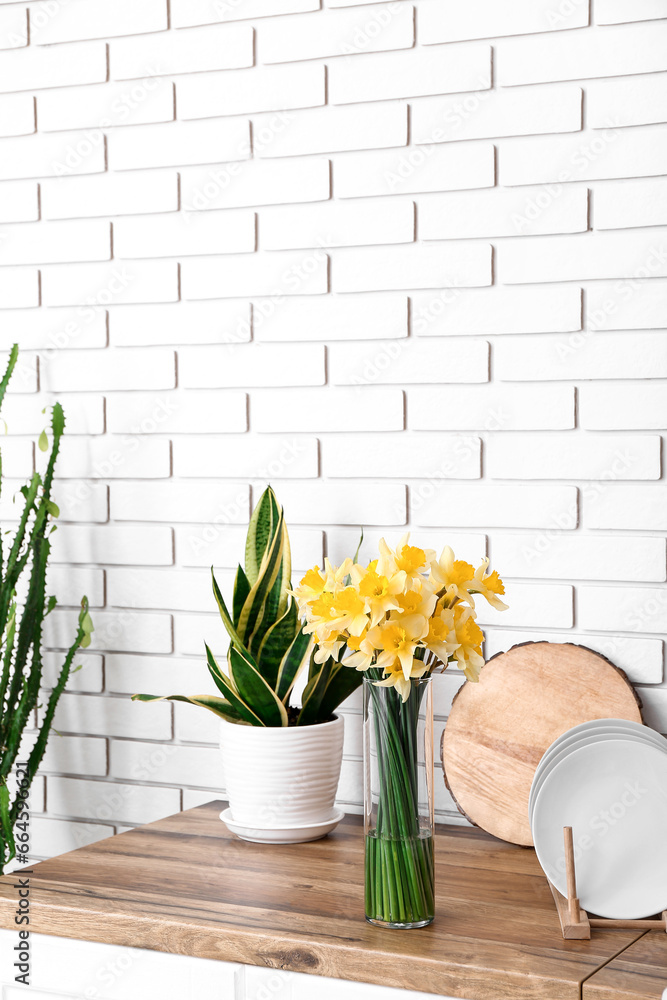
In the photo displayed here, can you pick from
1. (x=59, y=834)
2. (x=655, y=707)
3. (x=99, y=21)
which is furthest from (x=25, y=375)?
(x=655, y=707)

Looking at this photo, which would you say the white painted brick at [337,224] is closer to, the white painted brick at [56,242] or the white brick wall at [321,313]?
the white brick wall at [321,313]

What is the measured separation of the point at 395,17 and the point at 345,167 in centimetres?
28

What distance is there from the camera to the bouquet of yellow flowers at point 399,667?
1359 millimetres

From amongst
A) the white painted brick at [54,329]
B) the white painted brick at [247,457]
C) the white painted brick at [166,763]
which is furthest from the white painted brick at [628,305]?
the white painted brick at [166,763]

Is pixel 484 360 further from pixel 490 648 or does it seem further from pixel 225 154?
pixel 225 154

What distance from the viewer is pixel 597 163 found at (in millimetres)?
1795

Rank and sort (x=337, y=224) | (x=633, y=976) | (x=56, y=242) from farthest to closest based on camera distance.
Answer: (x=56, y=242) → (x=337, y=224) → (x=633, y=976)

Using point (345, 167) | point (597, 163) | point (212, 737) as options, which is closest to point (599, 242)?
point (597, 163)

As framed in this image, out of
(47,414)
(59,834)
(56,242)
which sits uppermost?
(56,242)

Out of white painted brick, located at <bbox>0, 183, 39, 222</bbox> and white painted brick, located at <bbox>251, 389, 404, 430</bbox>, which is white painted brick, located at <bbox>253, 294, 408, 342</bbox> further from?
white painted brick, located at <bbox>0, 183, 39, 222</bbox>

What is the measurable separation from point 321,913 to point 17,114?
1706mm

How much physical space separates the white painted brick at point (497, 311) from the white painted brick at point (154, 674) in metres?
0.81

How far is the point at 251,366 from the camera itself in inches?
80.1

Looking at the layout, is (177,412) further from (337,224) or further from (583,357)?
(583,357)
